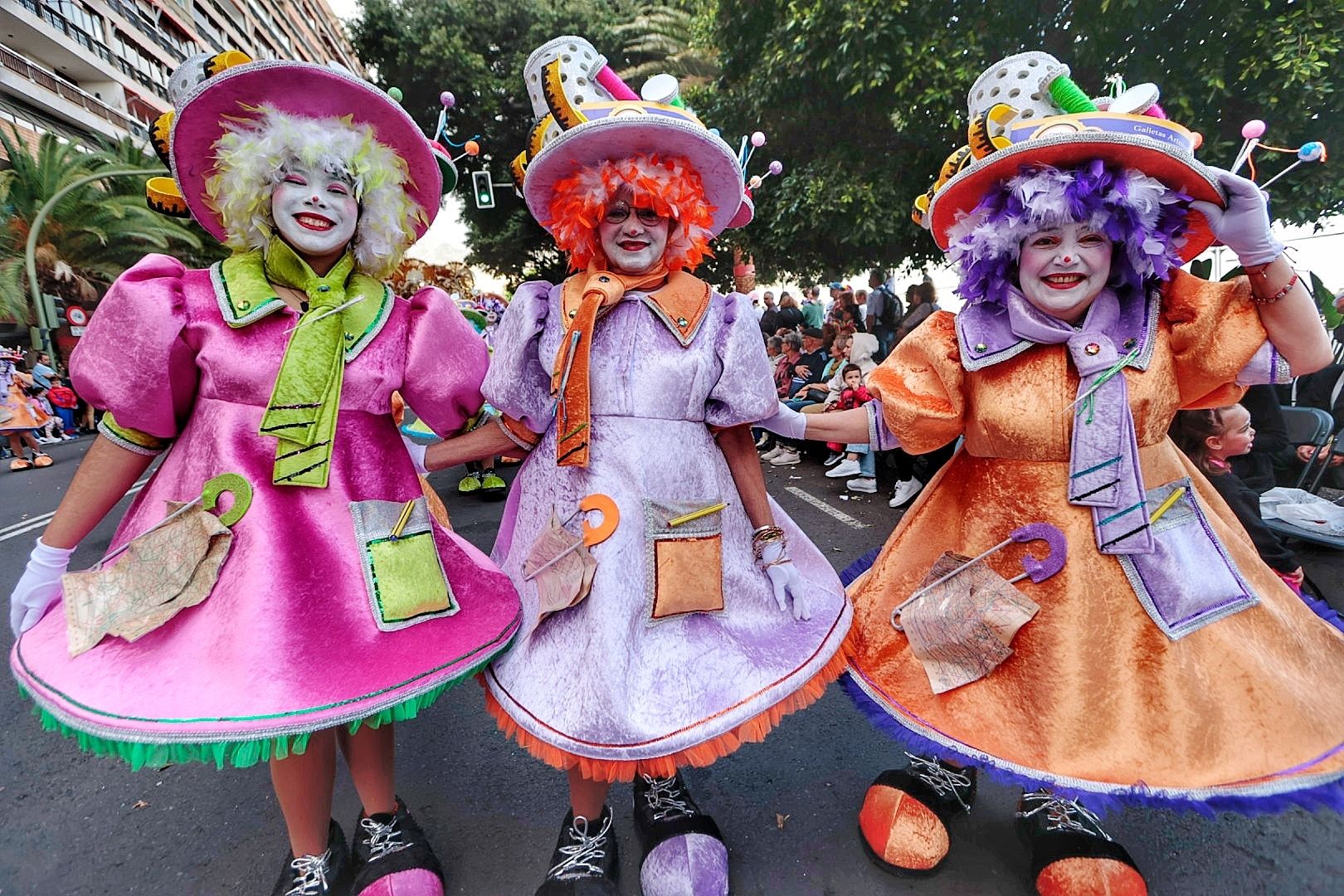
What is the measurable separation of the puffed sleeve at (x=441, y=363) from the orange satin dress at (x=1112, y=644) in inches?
45.2

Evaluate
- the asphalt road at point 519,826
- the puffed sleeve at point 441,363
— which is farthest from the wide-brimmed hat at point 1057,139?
the asphalt road at point 519,826

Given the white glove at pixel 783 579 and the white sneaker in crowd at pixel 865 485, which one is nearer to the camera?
the white glove at pixel 783 579

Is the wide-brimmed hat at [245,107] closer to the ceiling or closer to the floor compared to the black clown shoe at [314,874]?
closer to the ceiling

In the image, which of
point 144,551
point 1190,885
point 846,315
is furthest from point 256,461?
point 846,315

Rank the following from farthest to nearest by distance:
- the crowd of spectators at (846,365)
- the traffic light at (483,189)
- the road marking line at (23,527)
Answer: the road marking line at (23,527) < the crowd of spectators at (846,365) < the traffic light at (483,189)

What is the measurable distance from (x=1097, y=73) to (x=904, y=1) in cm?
208

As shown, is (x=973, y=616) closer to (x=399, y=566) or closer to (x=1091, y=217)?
(x=1091, y=217)

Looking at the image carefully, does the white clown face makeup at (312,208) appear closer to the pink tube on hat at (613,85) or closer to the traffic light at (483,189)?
the pink tube on hat at (613,85)

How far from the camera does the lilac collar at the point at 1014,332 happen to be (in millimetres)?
1643

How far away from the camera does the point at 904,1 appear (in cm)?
632

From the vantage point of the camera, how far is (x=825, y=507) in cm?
570

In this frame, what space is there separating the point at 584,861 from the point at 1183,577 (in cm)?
160

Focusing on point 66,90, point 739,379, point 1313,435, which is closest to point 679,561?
point 739,379

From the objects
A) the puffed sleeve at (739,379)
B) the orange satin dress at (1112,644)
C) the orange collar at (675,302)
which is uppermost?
the orange collar at (675,302)
